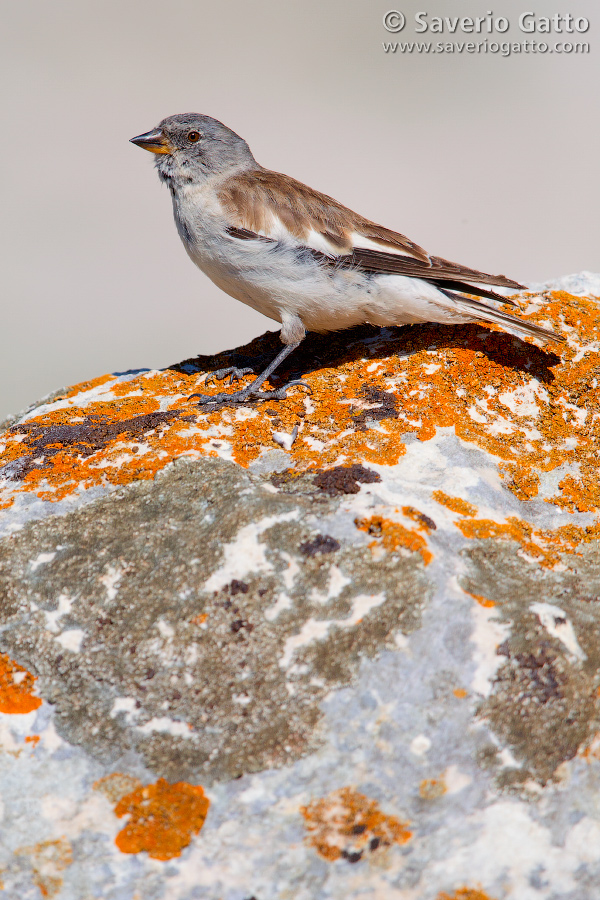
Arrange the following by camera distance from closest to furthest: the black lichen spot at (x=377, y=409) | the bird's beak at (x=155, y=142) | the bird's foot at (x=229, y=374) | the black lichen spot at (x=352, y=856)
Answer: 1. the black lichen spot at (x=352, y=856)
2. the black lichen spot at (x=377, y=409)
3. the bird's foot at (x=229, y=374)
4. the bird's beak at (x=155, y=142)

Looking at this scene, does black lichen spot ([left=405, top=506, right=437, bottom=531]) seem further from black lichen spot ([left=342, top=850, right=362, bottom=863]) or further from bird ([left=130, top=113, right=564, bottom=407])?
bird ([left=130, top=113, right=564, bottom=407])

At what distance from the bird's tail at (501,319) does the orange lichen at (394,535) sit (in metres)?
2.27

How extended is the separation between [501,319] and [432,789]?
329 cm

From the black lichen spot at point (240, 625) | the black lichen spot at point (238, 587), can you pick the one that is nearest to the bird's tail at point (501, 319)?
the black lichen spot at point (238, 587)

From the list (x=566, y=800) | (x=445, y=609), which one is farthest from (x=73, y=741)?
(x=566, y=800)

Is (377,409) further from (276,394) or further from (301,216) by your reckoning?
(301,216)

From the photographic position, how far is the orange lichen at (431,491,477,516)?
130 inches

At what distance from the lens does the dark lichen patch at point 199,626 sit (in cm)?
250

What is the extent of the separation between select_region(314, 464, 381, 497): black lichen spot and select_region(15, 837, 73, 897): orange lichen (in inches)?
71.9

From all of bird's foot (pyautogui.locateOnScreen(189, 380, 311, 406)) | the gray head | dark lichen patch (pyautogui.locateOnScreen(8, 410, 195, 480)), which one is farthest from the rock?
the gray head

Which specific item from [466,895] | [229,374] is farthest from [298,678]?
[229,374]

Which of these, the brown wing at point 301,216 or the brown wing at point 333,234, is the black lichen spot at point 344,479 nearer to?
the brown wing at point 333,234

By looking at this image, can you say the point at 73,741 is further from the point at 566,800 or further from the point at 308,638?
the point at 566,800

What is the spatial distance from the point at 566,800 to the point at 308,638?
3.49 ft
